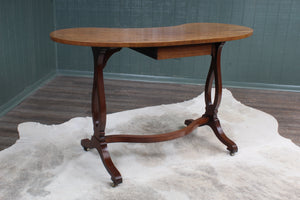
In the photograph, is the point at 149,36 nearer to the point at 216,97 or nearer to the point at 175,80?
the point at 216,97

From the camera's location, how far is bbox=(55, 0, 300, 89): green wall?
4.08 meters

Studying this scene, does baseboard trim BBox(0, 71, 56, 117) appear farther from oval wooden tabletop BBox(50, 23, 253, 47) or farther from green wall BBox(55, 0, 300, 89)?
oval wooden tabletop BBox(50, 23, 253, 47)

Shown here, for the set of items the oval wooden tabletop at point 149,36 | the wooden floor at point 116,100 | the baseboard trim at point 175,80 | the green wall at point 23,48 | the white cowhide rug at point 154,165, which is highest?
the oval wooden tabletop at point 149,36

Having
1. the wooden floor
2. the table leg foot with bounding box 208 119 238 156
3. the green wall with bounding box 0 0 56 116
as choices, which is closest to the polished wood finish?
the table leg foot with bounding box 208 119 238 156

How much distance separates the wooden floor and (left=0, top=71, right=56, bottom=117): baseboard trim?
0.15 feet

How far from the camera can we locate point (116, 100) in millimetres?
3723

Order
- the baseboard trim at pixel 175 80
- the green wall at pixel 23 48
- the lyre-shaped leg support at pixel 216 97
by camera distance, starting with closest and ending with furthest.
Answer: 1. the lyre-shaped leg support at pixel 216 97
2. the green wall at pixel 23 48
3. the baseboard trim at pixel 175 80

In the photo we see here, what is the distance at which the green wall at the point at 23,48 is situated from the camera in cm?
328

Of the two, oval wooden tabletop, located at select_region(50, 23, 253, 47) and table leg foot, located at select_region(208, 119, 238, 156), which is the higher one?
oval wooden tabletop, located at select_region(50, 23, 253, 47)

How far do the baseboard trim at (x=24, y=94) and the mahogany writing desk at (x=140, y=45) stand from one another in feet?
3.72

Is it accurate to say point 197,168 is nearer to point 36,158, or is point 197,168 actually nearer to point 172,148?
point 172,148

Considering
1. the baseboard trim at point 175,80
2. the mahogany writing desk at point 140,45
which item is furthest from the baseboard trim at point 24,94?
the mahogany writing desk at point 140,45

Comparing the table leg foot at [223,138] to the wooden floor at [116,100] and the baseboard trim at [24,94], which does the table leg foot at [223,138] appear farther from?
the baseboard trim at [24,94]

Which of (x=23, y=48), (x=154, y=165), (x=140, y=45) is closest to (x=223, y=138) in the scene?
(x=154, y=165)
